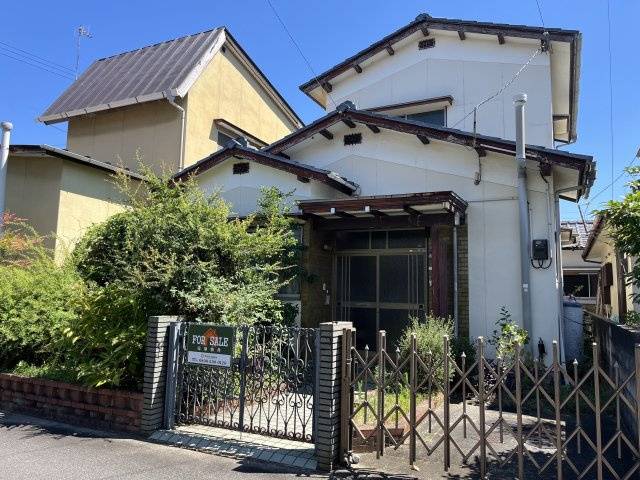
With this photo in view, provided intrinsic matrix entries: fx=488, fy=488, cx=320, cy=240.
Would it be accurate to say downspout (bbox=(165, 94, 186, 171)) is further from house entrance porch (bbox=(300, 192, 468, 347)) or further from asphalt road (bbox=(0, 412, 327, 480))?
asphalt road (bbox=(0, 412, 327, 480))

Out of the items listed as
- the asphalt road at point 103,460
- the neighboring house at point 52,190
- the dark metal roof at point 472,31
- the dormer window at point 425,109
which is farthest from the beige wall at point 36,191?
the dormer window at point 425,109

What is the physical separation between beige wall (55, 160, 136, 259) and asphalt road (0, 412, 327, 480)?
19.8ft

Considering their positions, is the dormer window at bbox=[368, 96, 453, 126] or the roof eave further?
the dormer window at bbox=[368, 96, 453, 126]

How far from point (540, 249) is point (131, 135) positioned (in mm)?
13017

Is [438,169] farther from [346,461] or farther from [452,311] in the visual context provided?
[346,461]

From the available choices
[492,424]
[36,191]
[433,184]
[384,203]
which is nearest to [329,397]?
[492,424]

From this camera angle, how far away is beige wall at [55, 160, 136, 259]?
1170cm

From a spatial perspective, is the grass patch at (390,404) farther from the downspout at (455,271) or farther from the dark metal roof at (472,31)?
the dark metal roof at (472,31)

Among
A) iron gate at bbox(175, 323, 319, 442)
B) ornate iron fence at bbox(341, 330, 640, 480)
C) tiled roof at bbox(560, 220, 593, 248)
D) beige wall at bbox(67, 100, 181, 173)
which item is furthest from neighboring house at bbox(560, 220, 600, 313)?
iron gate at bbox(175, 323, 319, 442)

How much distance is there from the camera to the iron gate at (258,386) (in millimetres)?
5629

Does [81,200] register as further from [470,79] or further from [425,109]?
[470,79]

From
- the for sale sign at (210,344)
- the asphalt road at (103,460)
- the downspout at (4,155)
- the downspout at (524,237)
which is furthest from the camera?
the downspout at (4,155)

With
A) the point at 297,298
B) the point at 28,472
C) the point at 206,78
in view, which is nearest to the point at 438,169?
the point at 297,298

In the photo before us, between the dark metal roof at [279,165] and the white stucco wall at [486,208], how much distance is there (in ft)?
2.66
